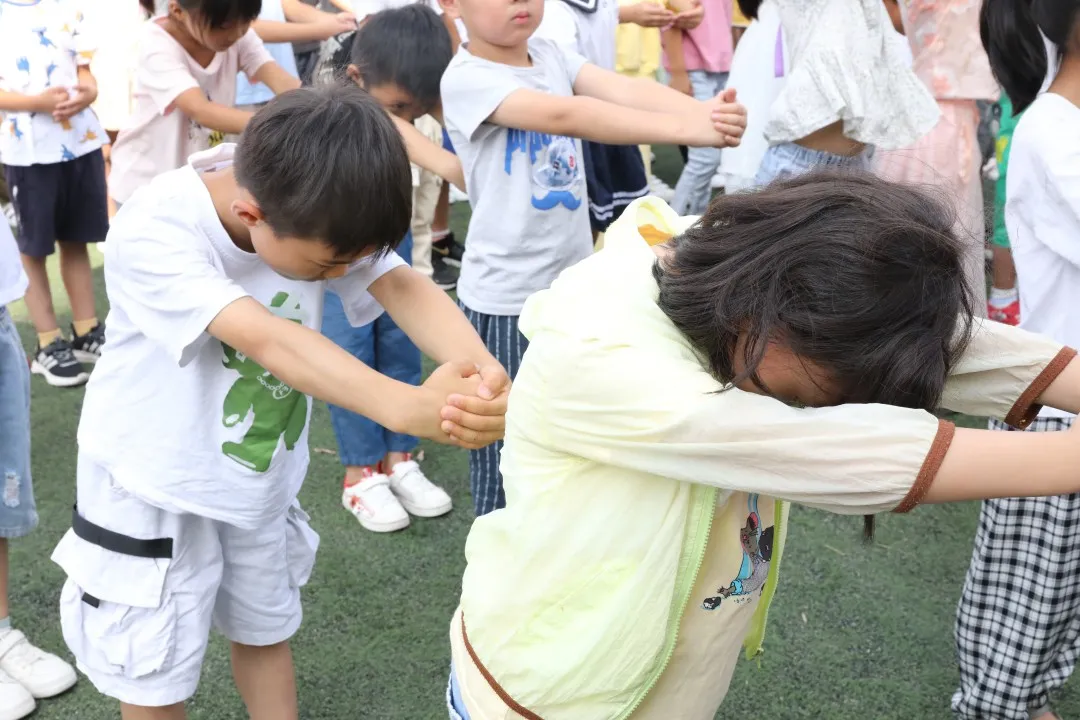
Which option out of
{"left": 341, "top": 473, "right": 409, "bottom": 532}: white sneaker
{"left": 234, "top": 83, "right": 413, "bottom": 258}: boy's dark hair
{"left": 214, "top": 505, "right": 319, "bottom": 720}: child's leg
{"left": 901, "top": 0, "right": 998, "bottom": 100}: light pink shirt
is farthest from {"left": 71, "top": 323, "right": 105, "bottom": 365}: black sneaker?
{"left": 901, "top": 0, "right": 998, "bottom": 100}: light pink shirt

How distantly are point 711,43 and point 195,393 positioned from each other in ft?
15.8

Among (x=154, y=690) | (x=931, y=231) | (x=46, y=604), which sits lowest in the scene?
(x=46, y=604)

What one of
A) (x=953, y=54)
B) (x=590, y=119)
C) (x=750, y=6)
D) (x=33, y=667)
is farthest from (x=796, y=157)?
(x=33, y=667)

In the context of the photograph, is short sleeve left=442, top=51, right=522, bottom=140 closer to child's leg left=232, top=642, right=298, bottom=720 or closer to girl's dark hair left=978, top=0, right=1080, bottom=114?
girl's dark hair left=978, top=0, right=1080, bottom=114

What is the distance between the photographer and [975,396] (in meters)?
1.33

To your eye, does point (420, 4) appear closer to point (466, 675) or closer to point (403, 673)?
point (403, 673)

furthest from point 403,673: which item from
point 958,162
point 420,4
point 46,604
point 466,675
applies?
point 958,162

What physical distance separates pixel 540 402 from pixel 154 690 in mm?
1037

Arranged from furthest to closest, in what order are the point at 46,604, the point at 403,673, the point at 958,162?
the point at 958,162 < the point at 46,604 < the point at 403,673

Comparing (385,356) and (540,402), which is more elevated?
(540,402)

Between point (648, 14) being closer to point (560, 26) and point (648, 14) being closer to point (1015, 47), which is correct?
point (560, 26)

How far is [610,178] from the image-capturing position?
11.0ft

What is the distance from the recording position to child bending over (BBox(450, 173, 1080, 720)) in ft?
3.58

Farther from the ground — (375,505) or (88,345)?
(375,505)
